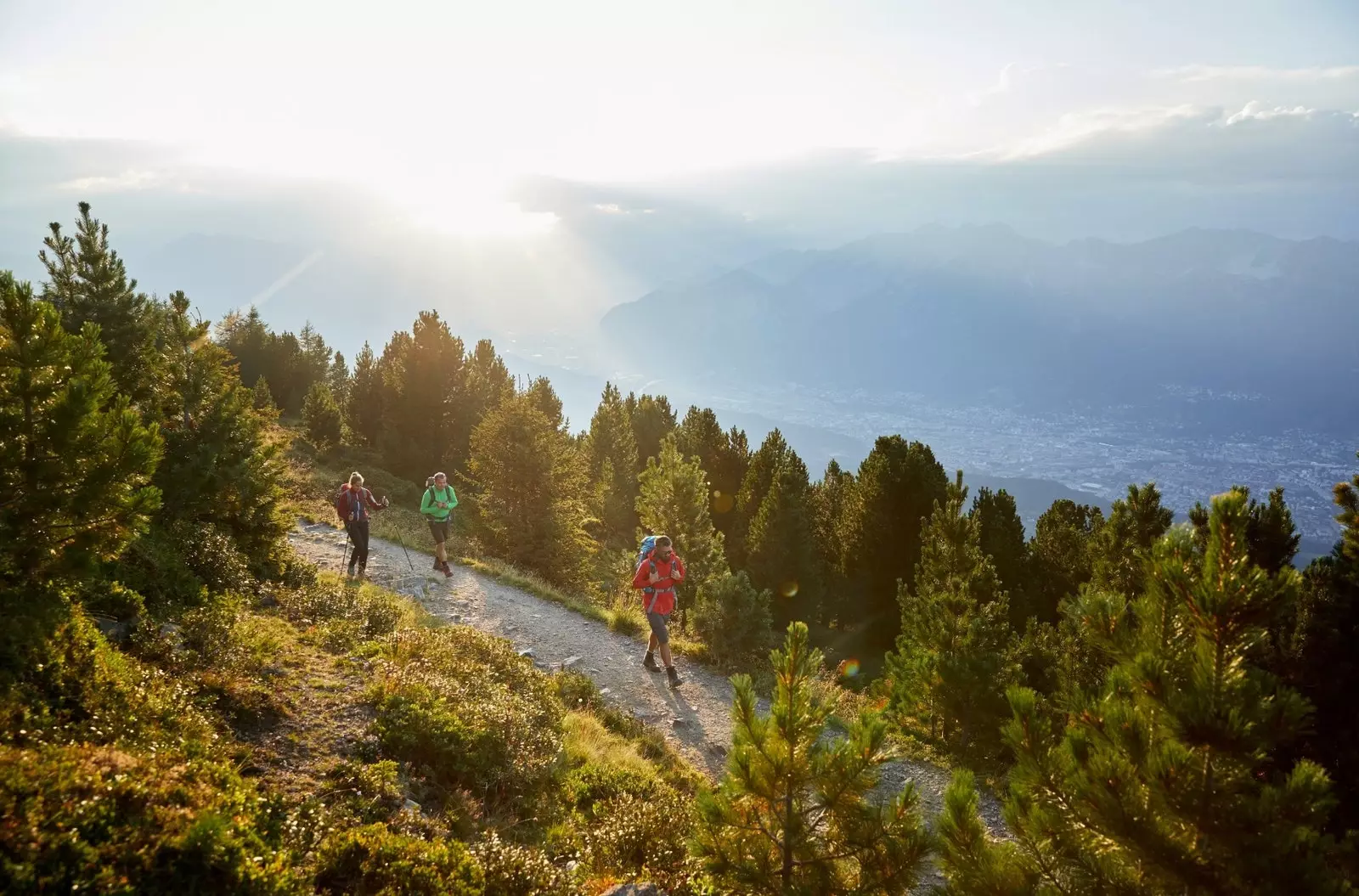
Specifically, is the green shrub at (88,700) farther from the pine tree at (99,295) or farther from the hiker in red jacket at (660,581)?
the pine tree at (99,295)

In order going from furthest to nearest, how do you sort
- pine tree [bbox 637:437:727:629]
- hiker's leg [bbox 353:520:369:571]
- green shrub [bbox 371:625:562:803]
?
pine tree [bbox 637:437:727:629], hiker's leg [bbox 353:520:369:571], green shrub [bbox 371:625:562:803]

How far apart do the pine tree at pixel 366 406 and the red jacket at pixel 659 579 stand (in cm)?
3764

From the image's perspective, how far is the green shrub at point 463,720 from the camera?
25.3 feet

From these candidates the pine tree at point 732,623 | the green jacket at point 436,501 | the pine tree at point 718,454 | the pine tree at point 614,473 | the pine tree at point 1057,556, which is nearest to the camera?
the pine tree at point 732,623

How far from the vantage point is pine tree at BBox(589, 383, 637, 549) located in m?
37.8

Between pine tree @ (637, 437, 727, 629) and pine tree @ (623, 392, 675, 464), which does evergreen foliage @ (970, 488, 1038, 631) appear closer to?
pine tree @ (637, 437, 727, 629)

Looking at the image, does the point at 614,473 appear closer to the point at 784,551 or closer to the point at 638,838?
the point at 784,551

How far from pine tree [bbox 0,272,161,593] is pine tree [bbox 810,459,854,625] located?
26752 millimetres

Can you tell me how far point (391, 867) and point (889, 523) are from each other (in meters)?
26.7

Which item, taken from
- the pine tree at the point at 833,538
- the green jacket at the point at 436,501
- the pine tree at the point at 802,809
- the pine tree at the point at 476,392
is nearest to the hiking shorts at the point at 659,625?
the green jacket at the point at 436,501

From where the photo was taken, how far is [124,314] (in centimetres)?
1438

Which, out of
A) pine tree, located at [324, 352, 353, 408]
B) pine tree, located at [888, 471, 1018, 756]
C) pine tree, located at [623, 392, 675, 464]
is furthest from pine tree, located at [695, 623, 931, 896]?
pine tree, located at [324, 352, 353, 408]

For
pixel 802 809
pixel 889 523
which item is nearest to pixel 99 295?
pixel 802 809

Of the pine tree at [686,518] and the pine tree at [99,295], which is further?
the pine tree at [686,518]
